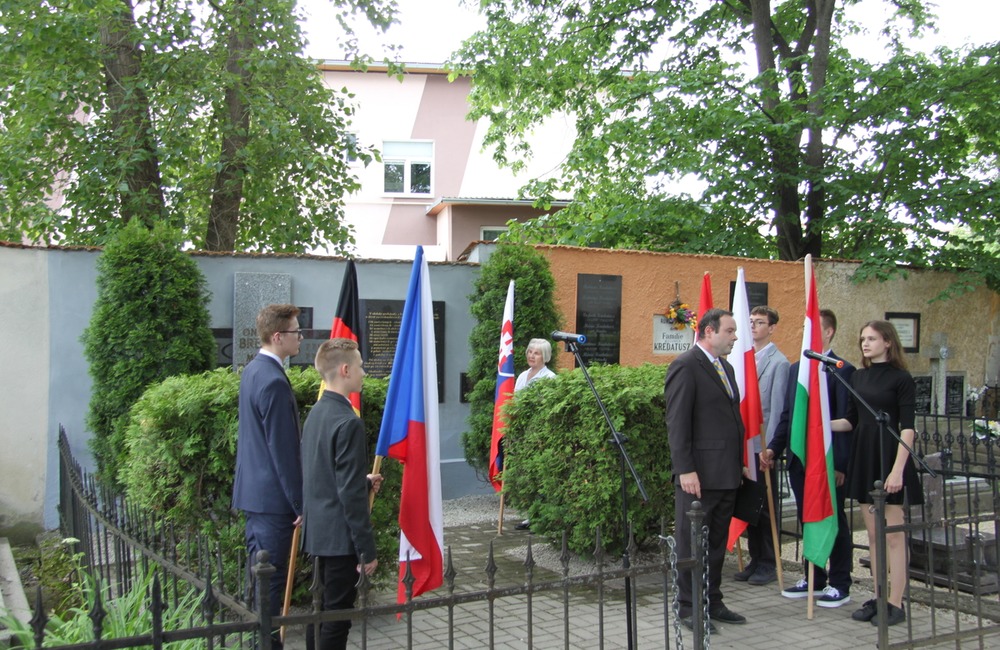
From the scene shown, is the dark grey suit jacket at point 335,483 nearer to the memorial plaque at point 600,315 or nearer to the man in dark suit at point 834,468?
Result: the man in dark suit at point 834,468

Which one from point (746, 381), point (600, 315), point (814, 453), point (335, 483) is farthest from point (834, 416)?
point (600, 315)

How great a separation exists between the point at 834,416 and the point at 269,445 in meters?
4.10

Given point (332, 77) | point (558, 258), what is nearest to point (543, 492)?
point (558, 258)

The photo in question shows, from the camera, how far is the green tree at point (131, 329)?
8.21m

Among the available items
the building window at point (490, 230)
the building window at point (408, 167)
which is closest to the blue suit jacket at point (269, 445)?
the building window at point (490, 230)

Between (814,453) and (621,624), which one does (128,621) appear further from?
(814,453)

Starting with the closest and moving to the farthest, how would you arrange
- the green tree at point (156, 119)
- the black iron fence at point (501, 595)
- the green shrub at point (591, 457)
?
the black iron fence at point (501, 595) < the green shrub at point (591, 457) < the green tree at point (156, 119)

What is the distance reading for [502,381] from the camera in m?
8.92

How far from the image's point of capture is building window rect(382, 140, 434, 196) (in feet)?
77.3

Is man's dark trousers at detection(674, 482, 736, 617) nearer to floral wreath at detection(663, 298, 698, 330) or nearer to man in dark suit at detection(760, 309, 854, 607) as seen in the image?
man in dark suit at detection(760, 309, 854, 607)

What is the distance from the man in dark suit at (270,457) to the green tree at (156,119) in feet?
19.5

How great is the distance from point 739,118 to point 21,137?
9815mm

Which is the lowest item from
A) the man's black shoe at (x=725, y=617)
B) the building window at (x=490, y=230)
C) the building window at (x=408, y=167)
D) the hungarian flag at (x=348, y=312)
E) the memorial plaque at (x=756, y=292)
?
the man's black shoe at (x=725, y=617)

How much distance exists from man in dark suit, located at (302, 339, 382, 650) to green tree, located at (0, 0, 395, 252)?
6.48 meters
